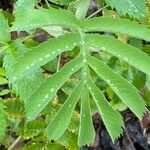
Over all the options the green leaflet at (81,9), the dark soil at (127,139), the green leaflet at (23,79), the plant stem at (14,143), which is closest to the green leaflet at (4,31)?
the green leaflet at (23,79)

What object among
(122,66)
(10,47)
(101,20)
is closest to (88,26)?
(101,20)

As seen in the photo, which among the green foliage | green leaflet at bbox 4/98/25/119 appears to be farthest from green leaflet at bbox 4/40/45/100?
green leaflet at bbox 4/98/25/119

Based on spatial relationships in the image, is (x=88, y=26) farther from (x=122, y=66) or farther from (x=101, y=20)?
(x=122, y=66)

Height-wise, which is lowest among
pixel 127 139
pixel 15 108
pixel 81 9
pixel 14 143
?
pixel 127 139

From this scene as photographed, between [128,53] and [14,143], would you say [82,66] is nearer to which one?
[128,53]

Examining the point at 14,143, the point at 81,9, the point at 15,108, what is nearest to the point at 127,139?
the point at 14,143

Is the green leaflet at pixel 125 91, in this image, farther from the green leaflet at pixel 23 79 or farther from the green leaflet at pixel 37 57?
the green leaflet at pixel 23 79

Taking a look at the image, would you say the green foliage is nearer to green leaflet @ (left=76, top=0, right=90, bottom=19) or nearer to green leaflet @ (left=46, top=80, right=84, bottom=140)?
green leaflet @ (left=46, top=80, right=84, bottom=140)
